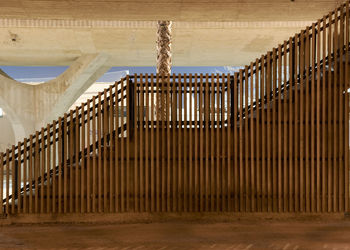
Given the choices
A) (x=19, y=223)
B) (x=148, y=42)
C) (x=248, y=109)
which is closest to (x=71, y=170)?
(x=19, y=223)

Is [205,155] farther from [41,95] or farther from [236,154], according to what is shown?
[41,95]

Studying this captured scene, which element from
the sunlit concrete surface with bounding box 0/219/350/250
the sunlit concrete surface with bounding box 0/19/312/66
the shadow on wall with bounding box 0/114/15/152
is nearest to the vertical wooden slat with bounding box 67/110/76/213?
the sunlit concrete surface with bounding box 0/219/350/250

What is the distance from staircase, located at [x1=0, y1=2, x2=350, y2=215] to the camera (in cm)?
507

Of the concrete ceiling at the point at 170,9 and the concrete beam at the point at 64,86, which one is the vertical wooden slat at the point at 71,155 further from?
the concrete beam at the point at 64,86

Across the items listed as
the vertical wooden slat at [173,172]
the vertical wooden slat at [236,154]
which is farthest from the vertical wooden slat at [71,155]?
the vertical wooden slat at [236,154]

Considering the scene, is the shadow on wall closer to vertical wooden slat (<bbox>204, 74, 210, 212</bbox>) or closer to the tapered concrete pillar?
the tapered concrete pillar

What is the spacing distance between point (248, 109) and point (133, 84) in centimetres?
212

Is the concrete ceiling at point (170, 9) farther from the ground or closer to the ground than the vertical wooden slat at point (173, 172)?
farther from the ground

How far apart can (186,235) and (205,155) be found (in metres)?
1.37

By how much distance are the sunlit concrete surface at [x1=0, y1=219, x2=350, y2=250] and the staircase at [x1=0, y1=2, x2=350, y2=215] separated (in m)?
0.33

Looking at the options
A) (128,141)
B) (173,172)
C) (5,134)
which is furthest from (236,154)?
(5,134)

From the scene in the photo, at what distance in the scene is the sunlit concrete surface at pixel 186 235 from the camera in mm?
3986

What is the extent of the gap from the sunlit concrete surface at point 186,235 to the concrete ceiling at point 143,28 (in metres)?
5.01

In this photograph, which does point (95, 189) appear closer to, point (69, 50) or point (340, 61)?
point (340, 61)
